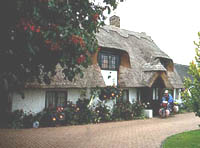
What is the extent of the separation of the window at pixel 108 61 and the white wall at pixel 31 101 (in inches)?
197

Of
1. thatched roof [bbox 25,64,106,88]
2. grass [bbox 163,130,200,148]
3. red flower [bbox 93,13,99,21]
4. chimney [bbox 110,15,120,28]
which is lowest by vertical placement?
grass [bbox 163,130,200,148]

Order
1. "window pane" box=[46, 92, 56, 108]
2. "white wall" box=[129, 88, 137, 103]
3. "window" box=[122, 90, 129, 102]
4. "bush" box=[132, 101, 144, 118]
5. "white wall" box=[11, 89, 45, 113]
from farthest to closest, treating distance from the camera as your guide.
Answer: "white wall" box=[129, 88, 137, 103], "window" box=[122, 90, 129, 102], "bush" box=[132, 101, 144, 118], "window pane" box=[46, 92, 56, 108], "white wall" box=[11, 89, 45, 113]

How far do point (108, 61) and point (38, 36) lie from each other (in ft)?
33.7

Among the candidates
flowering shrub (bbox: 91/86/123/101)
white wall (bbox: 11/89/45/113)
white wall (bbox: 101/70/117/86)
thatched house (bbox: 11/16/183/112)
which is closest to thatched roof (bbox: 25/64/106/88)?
thatched house (bbox: 11/16/183/112)

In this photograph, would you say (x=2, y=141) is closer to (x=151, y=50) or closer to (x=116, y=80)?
(x=116, y=80)

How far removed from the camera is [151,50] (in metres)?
18.0

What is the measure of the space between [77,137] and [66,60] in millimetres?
4795

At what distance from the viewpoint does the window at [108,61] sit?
13617mm

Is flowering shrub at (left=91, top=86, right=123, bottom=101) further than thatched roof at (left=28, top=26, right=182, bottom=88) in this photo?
Yes

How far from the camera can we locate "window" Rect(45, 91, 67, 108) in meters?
11.3

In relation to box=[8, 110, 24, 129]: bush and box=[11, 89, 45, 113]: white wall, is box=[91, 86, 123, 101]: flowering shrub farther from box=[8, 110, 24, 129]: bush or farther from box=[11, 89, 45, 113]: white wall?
box=[8, 110, 24, 129]: bush

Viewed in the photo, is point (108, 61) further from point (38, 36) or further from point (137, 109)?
point (38, 36)

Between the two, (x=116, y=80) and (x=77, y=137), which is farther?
(x=116, y=80)

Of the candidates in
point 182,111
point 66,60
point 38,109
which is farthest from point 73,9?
point 182,111
